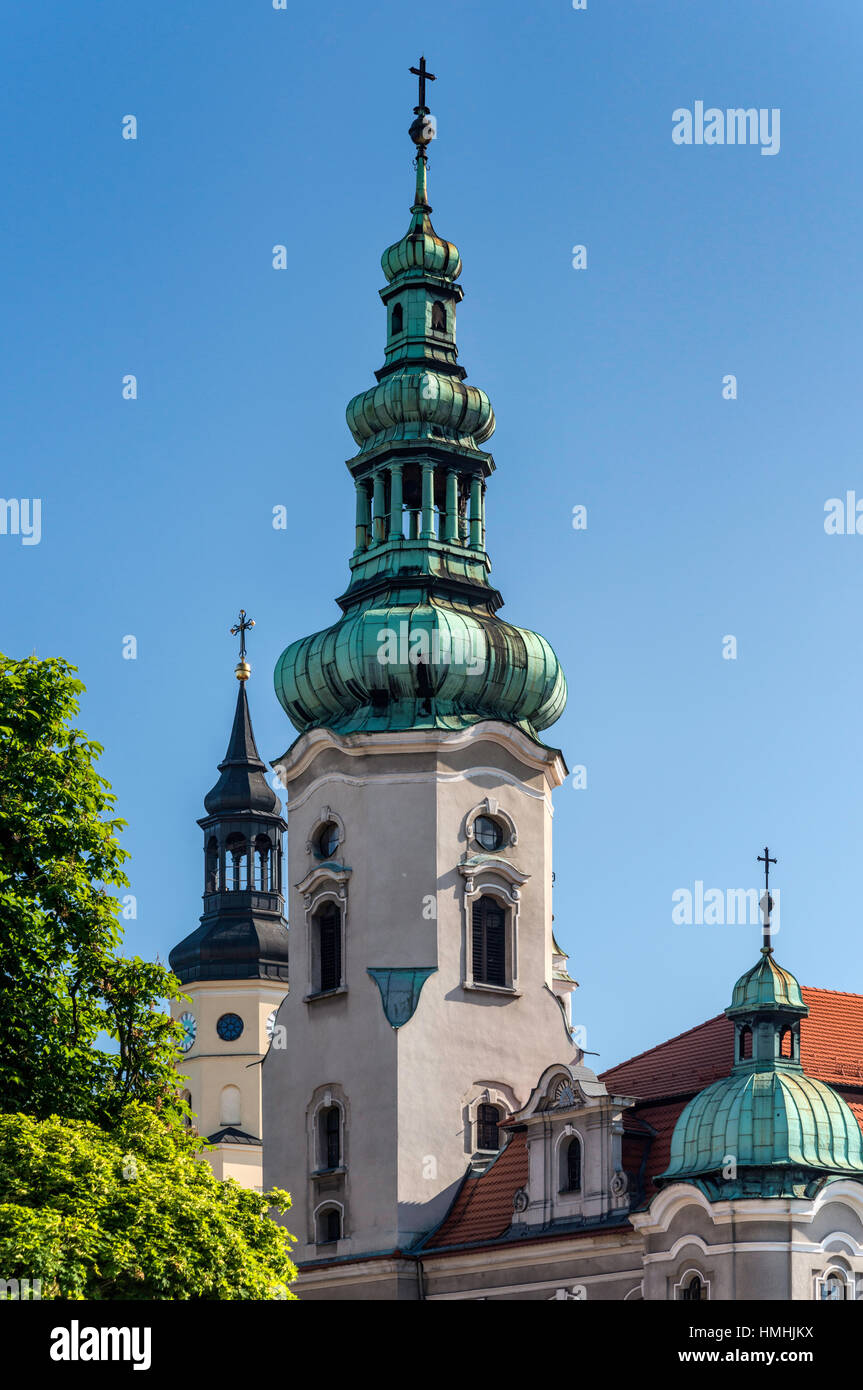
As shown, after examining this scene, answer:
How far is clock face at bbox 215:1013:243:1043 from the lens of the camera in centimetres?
7494

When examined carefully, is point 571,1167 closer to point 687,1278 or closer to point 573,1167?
point 573,1167

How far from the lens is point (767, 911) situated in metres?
40.7

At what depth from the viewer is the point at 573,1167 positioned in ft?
137

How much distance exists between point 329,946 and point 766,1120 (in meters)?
14.1

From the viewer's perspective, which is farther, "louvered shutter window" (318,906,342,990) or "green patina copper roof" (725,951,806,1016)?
"louvered shutter window" (318,906,342,990)

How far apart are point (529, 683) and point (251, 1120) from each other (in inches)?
1180

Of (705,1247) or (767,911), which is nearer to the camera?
(705,1247)

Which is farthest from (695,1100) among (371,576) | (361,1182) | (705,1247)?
(371,576)

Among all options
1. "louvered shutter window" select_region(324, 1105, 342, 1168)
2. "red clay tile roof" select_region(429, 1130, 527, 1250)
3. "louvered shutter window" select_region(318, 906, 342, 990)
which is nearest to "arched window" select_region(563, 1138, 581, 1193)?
"red clay tile roof" select_region(429, 1130, 527, 1250)

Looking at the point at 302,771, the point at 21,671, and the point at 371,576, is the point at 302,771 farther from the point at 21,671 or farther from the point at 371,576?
the point at 21,671

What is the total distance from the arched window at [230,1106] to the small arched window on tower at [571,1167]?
112ft

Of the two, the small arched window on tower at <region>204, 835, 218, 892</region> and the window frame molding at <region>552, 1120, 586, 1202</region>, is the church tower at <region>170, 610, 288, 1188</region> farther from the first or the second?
the window frame molding at <region>552, 1120, 586, 1202</region>

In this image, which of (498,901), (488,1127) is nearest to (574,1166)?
(488,1127)

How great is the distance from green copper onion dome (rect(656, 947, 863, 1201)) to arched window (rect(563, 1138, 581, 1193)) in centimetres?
309
